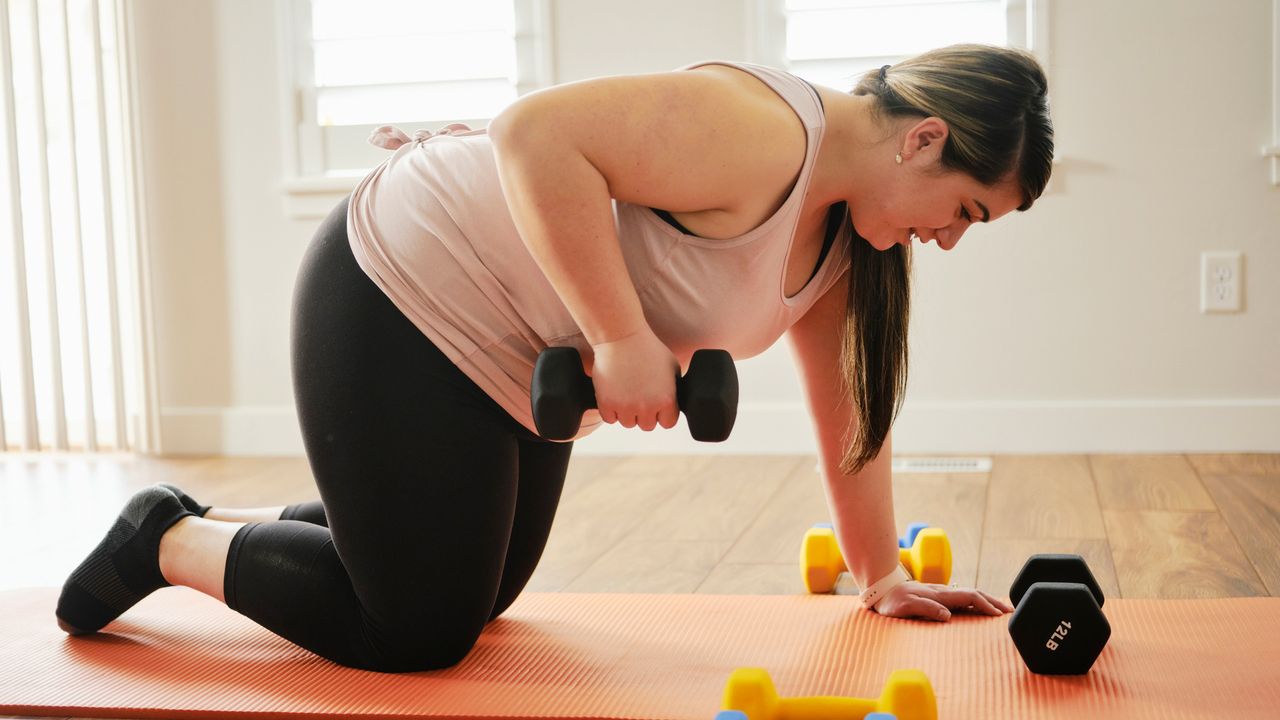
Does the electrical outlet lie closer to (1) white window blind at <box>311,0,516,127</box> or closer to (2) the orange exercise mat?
(2) the orange exercise mat

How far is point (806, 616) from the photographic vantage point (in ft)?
4.66

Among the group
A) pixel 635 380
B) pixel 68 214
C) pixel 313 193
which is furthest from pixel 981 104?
pixel 68 214

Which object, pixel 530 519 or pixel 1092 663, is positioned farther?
pixel 530 519

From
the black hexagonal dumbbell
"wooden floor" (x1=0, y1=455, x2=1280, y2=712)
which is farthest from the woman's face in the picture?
"wooden floor" (x1=0, y1=455, x2=1280, y2=712)

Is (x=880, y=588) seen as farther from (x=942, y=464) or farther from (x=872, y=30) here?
(x=872, y=30)

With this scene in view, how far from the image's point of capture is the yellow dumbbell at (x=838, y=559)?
1.52m

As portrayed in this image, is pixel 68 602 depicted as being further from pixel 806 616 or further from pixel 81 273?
pixel 81 273

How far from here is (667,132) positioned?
102 centimetres

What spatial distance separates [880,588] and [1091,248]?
1.50m

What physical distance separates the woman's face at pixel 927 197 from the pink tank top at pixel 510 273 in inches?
3.2

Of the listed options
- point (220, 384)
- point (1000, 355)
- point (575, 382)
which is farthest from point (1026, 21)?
point (220, 384)

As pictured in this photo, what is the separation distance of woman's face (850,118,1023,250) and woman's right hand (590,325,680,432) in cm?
26

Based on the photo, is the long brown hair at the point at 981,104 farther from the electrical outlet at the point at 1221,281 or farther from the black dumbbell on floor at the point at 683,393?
the electrical outlet at the point at 1221,281

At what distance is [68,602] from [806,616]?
2.80 ft
